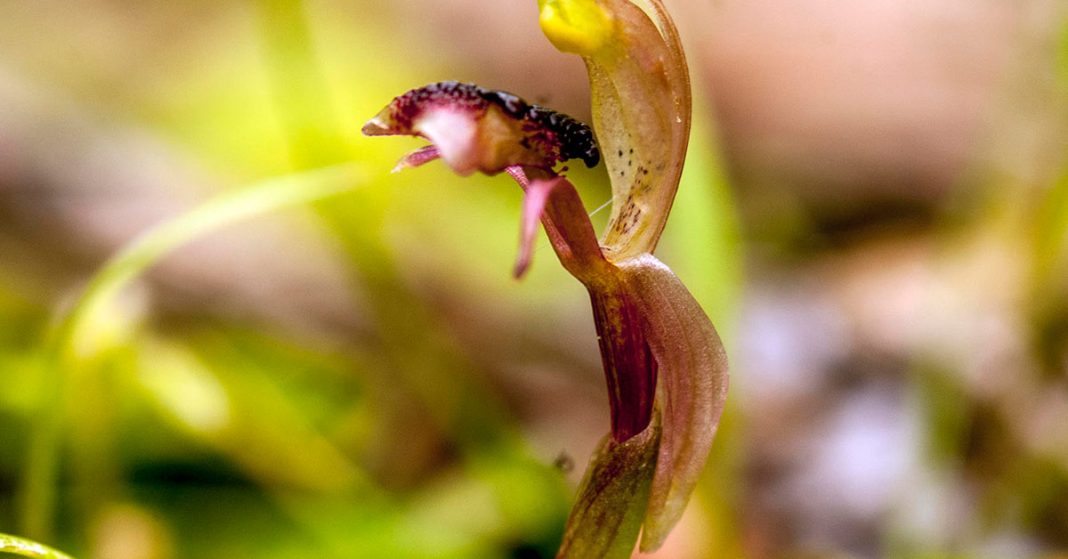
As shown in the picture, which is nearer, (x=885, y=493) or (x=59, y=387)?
(x=59, y=387)

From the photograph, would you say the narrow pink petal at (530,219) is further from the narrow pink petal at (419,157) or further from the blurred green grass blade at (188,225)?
the blurred green grass blade at (188,225)

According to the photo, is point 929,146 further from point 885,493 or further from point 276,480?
point 276,480

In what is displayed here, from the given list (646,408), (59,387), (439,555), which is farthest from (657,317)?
(439,555)

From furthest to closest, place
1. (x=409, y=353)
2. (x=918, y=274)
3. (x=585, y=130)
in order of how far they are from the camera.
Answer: (x=918, y=274) < (x=409, y=353) < (x=585, y=130)

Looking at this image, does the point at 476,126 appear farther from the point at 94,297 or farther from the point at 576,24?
the point at 94,297

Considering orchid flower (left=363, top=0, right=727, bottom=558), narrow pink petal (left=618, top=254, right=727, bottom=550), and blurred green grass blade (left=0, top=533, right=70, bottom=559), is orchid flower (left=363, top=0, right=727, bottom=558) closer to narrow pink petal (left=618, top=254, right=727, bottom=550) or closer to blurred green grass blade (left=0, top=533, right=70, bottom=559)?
narrow pink petal (left=618, top=254, right=727, bottom=550)

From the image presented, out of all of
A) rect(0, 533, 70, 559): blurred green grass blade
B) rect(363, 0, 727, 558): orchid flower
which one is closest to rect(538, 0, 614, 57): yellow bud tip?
rect(363, 0, 727, 558): orchid flower

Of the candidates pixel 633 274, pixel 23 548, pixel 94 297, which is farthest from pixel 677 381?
pixel 94 297

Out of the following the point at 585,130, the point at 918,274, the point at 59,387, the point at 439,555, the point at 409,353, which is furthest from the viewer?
the point at 918,274
